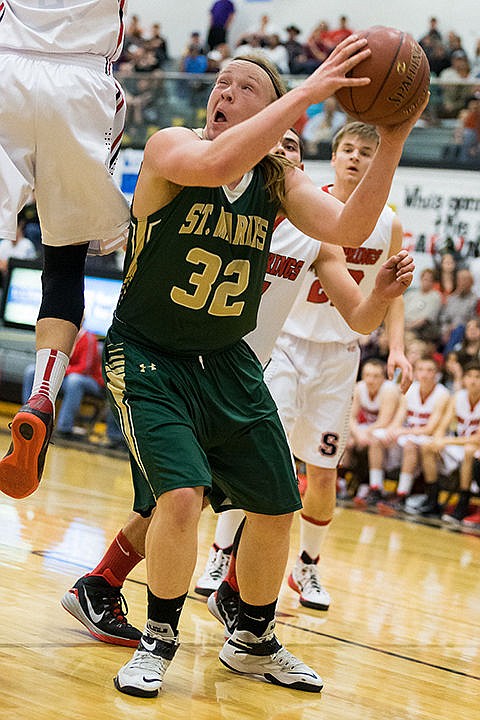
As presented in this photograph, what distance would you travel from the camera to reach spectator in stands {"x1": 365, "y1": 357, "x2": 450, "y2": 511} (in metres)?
10.1

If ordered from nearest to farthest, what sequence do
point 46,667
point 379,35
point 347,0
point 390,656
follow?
point 379,35 < point 46,667 < point 390,656 < point 347,0

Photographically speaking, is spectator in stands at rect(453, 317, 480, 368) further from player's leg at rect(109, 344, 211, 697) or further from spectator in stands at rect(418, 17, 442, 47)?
player's leg at rect(109, 344, 211, 697)

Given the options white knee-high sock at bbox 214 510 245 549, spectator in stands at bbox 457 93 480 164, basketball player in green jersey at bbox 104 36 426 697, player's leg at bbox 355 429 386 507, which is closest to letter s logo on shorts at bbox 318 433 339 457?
white knee-high sock at bbox 214 510 245 549

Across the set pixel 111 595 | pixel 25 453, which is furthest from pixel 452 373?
pixel 25 453

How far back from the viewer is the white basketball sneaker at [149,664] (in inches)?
120

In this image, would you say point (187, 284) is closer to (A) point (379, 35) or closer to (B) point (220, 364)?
(B) point (220, 364)

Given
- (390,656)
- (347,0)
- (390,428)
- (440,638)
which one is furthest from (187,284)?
(347,0)

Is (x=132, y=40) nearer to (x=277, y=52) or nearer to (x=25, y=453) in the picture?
(x=277, y=52)

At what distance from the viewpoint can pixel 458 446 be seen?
33.0 ft

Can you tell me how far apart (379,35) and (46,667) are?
2.12m

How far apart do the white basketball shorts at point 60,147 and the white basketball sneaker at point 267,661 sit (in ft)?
4.79

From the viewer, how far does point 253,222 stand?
3.35m

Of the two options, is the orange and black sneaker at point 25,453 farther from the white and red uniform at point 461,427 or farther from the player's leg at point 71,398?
the player's leg at point 71,398

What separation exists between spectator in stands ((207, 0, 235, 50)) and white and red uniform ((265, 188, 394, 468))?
47.5 ft
